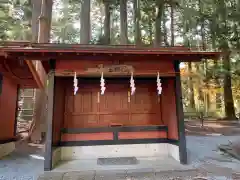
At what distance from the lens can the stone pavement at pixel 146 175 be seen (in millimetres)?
4483

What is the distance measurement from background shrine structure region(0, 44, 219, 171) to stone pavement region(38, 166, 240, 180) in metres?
0.59

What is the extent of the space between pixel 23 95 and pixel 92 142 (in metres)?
8.41

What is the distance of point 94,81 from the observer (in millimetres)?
6602

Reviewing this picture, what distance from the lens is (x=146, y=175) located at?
4.64 m

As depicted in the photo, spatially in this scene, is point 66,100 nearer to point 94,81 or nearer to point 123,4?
point 94,81

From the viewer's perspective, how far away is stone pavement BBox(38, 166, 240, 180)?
4.48 m

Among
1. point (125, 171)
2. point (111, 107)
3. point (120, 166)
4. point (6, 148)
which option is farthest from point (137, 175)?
point (6, 148)

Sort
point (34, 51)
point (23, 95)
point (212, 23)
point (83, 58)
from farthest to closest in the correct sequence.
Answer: point (212, 23), point (23, 95), point (83, 58), point (34, 51)

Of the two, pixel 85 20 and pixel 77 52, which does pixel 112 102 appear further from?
pixel 85 20

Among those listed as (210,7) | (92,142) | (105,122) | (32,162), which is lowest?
(32,162)

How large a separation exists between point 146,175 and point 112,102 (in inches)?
107

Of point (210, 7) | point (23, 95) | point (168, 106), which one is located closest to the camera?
point (168, 106)

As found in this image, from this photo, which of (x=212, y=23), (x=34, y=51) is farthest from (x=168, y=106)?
(x=212, y=23)

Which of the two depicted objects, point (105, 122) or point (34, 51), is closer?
point (34, 51)
